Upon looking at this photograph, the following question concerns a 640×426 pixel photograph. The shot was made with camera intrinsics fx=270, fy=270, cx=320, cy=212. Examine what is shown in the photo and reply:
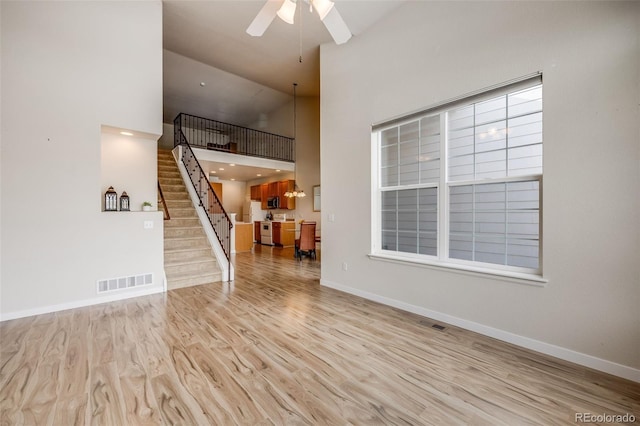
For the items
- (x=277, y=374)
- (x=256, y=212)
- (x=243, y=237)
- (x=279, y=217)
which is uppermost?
(x=256, y=212)

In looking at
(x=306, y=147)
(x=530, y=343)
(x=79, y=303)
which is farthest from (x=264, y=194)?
(x=530, y=343)

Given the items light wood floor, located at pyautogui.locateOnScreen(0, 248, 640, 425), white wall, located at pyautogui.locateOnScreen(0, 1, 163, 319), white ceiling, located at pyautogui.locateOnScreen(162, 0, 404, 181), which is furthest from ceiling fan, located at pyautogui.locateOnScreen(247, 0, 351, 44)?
light wood floor, located at pyautogui.locateOnScreen(0, 248, 640, 425)

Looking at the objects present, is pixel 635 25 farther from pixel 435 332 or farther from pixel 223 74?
pixel 223 74

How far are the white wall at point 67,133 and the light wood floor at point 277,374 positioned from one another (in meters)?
0.58

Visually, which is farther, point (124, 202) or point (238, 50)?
point (238, 50)

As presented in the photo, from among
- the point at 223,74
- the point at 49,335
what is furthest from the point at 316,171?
the point at 49,335

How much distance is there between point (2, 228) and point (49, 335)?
1.42 metres

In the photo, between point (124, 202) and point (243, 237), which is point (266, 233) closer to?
point (243, 237)

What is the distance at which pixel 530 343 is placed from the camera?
8.06ft

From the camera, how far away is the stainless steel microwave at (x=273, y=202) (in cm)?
960

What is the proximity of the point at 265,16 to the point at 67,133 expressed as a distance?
2.98 metres

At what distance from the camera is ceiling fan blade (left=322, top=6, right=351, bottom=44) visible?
2.26 m

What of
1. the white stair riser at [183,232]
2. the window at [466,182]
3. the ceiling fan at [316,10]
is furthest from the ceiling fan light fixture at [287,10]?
the white stair riser at [183,232]

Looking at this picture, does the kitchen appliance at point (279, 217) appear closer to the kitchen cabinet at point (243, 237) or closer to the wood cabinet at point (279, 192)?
the wood cabinet at point (279, 192)
